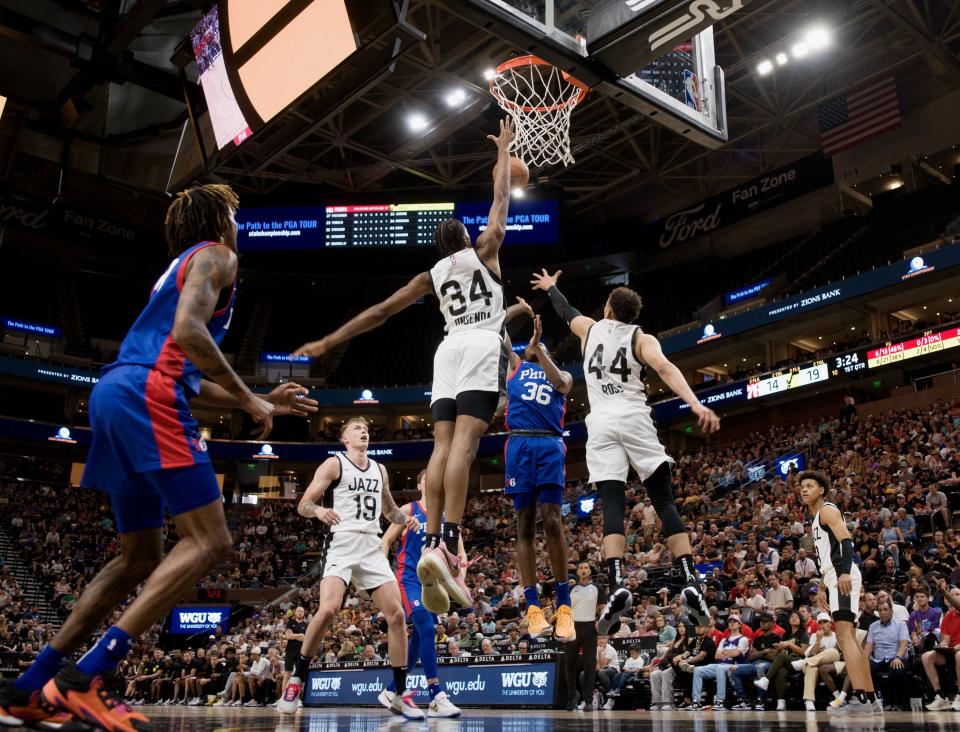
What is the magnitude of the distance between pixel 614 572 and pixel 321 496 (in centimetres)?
291

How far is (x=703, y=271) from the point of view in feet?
120

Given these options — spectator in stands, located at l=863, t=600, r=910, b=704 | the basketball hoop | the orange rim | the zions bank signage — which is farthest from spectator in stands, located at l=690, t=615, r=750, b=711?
the zions bank signage

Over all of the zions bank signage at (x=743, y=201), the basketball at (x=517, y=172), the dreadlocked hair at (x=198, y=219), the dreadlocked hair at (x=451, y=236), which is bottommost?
the dreadlocked hair at (x=198, y=219)

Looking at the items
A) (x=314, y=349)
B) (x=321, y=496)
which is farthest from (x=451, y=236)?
(x=321, y=496)

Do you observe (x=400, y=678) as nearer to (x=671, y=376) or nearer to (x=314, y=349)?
(x=314, y=349)

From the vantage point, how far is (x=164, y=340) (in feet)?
12.6

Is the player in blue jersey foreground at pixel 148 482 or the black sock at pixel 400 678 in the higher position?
the player in blue jersey foreground at pixel 148 482

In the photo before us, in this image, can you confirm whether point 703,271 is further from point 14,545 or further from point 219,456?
point 14,545

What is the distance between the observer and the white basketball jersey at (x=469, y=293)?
6.12 metres

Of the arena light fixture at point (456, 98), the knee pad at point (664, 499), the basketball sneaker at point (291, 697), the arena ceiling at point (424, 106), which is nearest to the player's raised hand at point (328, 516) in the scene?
the basketball sneaker at point (291, 697)

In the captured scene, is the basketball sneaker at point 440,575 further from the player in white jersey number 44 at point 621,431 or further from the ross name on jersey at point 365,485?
the ross name on jersey at point 365,485

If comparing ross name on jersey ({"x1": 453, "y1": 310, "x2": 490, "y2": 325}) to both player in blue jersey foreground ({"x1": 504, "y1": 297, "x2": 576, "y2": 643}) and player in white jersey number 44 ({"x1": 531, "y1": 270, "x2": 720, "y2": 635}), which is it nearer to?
player in blue jersey foreground ({"x1": 504, "y1": 297, "x2": 576, "y2": 643})

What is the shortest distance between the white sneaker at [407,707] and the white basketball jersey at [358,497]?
5.25 feet

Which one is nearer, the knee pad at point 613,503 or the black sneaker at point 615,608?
the black sneaker at point 615,608
